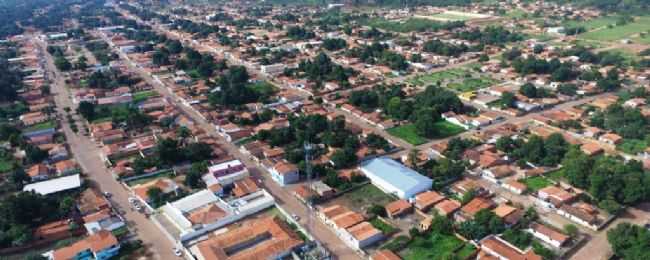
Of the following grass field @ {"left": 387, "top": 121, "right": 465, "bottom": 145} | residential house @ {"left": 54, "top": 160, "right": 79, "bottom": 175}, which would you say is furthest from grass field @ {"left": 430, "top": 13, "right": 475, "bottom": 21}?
residential house @ {"left": 54, "top": 160, "right": 79, "bottom": 175}

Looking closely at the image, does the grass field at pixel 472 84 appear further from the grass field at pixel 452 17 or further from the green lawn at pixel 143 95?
the grass field at pixel 452 17

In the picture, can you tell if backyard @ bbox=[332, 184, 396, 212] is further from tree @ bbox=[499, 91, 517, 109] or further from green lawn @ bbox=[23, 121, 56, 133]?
green lawn @ bbox=[23, 121, 56, 133]

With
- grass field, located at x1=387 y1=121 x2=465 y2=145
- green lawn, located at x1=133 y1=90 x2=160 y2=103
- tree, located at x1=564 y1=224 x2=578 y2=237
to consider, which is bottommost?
tree, located at x1=564 y1=224 x2=578 y2=237

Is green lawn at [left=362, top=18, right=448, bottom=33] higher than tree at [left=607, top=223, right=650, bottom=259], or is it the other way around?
green lawn at [left=362, top=18, right=448, bottom=33]

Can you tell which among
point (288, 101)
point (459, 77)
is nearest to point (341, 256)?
point (288, 101)

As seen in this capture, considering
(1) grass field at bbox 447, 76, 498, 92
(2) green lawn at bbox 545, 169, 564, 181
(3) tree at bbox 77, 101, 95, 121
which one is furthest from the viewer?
(1) grass field at bbox 447, 76, 498, 92

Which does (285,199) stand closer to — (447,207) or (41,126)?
(447,207)

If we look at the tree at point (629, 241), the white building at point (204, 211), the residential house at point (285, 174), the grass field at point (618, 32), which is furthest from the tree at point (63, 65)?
the grass field at point (618, 32)

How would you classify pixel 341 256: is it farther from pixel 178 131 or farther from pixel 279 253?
pixel 178 131
